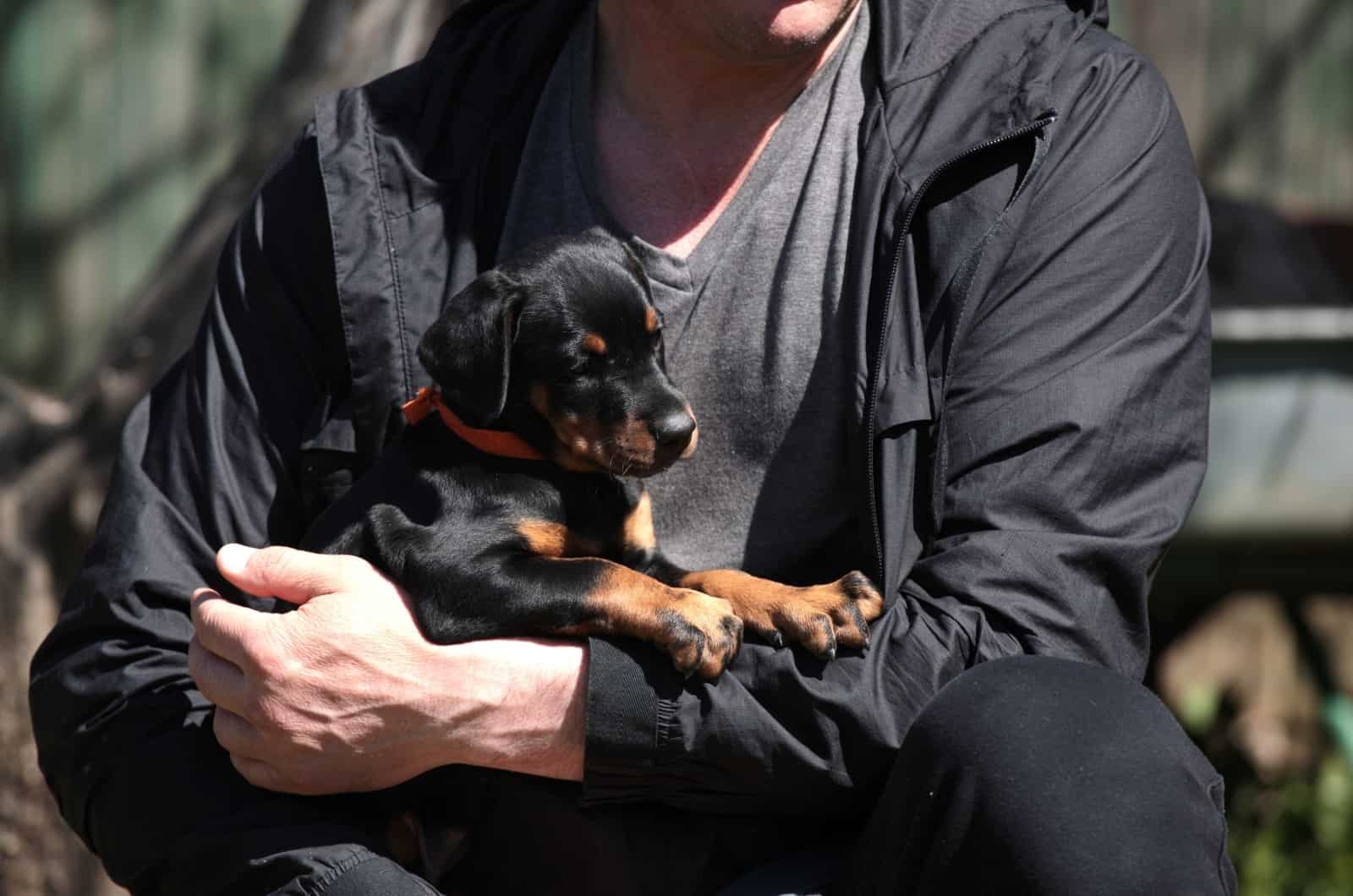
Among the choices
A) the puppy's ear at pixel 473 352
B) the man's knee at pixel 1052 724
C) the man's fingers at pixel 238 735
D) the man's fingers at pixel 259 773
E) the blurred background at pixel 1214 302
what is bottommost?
the blurred background at pixel 1214 302

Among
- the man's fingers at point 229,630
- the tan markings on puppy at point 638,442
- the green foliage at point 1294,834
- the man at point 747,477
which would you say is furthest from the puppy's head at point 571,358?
the green foliage at point 1294,834

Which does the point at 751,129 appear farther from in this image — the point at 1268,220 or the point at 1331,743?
the point at 1331,743

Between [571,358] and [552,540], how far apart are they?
33cm

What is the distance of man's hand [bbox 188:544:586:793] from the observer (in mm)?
2293

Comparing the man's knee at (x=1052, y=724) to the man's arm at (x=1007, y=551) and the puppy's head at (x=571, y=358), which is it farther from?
the puppy's head at (x=571, y=358)

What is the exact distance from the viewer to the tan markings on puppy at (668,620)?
2.22m

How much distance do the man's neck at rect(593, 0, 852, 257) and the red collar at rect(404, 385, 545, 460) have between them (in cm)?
46

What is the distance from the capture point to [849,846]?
233 centimetres

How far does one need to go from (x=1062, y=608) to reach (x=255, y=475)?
1338mm

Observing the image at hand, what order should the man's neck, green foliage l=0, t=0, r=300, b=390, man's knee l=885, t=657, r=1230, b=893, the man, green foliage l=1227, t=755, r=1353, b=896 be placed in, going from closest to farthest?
1. man's knee l=885, t=657, r=1230, b=893
2. the man
3. the man's neck
4. green foliage l=1227, t=755, r=1353, b=896
5. green foliage l=0, t=0, r=300, b=390

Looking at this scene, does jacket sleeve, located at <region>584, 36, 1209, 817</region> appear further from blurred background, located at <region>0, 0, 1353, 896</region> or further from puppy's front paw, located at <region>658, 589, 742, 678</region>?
blurred background, located at <region>0, 0, 1353, 896</region>

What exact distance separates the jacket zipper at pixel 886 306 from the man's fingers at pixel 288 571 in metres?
0.77

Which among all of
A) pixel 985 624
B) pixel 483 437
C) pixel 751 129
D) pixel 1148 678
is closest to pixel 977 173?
pixel 751 129

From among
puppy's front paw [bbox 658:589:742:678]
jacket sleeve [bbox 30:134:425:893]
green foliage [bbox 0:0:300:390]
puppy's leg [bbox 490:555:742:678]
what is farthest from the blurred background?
puppy's front paw [bbox 658:589:742:678]
